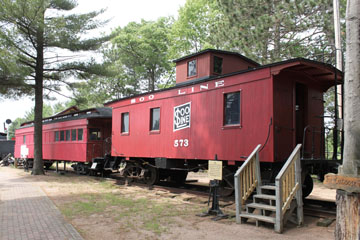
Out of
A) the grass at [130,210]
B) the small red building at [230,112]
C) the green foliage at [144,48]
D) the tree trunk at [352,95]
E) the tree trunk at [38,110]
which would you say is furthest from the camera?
the green foliage at [144,48]

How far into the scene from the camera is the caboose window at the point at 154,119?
11.3 metres

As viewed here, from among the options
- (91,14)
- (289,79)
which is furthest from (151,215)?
(91,14)

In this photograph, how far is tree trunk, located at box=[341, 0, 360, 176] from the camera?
4.00m

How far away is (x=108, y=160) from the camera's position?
1478 cm

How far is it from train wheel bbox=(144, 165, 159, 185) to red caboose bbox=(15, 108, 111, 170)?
414 cm

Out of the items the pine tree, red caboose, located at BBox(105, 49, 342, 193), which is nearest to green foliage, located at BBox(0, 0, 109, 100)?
the pine tree

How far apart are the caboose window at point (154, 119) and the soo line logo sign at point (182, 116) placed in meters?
1.05

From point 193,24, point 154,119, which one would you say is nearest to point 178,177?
point 154,119

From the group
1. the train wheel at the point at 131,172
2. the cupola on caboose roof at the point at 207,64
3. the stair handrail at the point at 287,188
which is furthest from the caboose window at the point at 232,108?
the train wheel at the point at 131,172

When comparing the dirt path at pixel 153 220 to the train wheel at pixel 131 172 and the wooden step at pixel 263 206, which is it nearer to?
the wooden step at pixel 263 206

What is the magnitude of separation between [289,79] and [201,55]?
11.6 ft

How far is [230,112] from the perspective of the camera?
28.8 ft

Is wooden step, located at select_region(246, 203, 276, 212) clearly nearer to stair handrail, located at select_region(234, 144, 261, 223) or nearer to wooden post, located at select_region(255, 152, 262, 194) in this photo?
stair handrail, located at select_region(234, 144, 261, 223)

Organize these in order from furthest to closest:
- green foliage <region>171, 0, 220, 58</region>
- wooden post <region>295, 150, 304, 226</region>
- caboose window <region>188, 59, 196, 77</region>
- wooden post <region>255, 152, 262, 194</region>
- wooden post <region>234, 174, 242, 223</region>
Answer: green foliage <region>171, 0, 220, 58</region>, caboose window <region>188, 59, 196, 77</region>, wooden post <region>255, 152, 262, 194</region>, wooden post <region>234, 174, 242, 223</region>, wooden post <region>295, 150, 304, 226</region>
